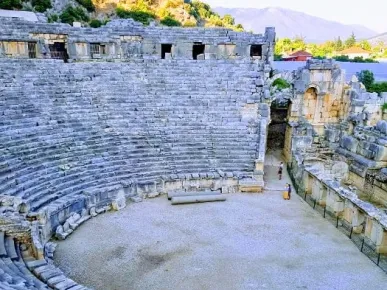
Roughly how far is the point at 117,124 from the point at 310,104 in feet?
33.0

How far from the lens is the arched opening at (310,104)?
19453 millimetres

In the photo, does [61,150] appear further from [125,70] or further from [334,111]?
[334,111]

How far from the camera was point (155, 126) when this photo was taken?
15711 millimetres

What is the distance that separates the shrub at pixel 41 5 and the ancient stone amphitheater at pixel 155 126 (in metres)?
23.9

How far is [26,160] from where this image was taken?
12.0m

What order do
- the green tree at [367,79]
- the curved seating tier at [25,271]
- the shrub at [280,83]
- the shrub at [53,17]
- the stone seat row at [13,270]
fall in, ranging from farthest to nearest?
the shrub at [53,17]
the green tree at [367,79]
the shrub at [280,83]
the curved seating tier at [25,271]
the stone seat row at [13,270]

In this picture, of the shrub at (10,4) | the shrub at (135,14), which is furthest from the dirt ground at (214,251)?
the shrub at (135,14)

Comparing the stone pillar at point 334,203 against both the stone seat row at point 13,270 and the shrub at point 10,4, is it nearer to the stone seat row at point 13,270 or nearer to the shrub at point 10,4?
the stone seat row at point 13,270

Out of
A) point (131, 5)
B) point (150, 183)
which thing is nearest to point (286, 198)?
point (150, 183)

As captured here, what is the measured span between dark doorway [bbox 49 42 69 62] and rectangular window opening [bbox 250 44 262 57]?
905 cm

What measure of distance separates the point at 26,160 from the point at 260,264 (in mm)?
7692

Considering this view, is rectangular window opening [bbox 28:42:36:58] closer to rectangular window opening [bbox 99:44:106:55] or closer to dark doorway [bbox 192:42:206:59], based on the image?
rectangular window opening [bbox 99:44:106:55]

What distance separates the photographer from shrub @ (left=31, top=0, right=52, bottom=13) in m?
38.3

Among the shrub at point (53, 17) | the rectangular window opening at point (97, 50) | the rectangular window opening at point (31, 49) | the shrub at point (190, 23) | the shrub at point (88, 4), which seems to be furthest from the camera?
the shrub at point (190, 23)
